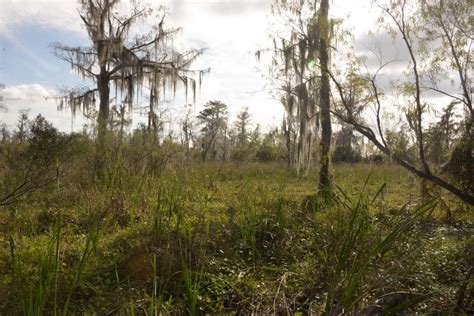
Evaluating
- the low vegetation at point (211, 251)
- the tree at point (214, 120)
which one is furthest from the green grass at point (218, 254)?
the tree at point (214, 120)

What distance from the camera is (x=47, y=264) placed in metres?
2.67

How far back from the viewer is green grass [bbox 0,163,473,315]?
299 cm

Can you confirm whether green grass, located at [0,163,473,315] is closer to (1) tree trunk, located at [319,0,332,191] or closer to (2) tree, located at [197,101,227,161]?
(1) tree trunk, located at [319,0,332,191]

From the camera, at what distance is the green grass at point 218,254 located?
2994mm

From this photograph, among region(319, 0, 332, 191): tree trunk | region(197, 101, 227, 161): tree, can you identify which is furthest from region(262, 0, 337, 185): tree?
region(197, 101, 227, 161): tree

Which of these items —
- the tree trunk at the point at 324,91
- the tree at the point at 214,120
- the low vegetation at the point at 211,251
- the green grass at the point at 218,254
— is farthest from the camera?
the tree at the point at 214,120

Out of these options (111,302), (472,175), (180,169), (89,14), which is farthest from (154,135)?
(89,14)

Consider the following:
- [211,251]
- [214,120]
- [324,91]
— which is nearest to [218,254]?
[211,251]

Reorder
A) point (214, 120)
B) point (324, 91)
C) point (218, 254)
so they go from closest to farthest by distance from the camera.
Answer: point (218, 254) → point (324, 91) → point (214, 120)

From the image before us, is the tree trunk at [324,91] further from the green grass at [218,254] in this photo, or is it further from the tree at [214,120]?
the tree at [214,120]

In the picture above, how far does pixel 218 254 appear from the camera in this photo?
16.1ft

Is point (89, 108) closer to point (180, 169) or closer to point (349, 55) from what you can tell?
point (180, 169)

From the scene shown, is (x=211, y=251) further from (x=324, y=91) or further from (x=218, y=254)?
(x=324, y=91)

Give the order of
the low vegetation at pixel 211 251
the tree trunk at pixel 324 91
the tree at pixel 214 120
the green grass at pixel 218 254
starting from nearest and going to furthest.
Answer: the low vegetation at pixel 211 251 → the green grass at pixel 218 254 → the tree trunk at pixel 324 91 → the tree at pixel 214 120
